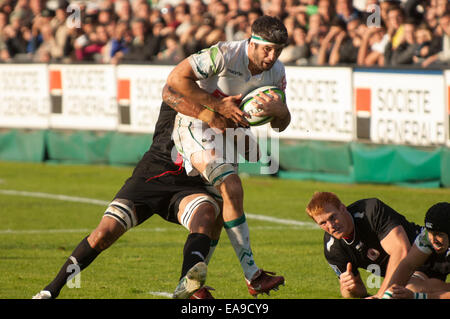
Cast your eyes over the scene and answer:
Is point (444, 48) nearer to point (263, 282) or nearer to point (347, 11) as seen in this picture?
point (347, 11)

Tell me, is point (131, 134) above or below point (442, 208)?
below

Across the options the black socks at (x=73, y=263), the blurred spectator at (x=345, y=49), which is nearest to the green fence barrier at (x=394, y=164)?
the blurred spectator at (x=345, y=49)

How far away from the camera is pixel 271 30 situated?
7.54m

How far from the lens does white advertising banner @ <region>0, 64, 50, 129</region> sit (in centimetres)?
2002

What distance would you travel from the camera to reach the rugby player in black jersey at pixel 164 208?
766cm

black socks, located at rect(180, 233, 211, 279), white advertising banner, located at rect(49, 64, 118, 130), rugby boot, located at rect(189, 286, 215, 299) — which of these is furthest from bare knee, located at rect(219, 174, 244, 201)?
white advertising banner, located at rect(49, 64, 118, 130)

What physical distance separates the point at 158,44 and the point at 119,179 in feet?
11.0

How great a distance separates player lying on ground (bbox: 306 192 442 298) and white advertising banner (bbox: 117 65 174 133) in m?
9.97

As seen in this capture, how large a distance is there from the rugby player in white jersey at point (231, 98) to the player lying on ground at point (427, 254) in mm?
926

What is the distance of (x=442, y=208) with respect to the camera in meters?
7.36

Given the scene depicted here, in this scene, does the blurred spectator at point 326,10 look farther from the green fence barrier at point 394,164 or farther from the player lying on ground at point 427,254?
the player lying on ground at point 427,254

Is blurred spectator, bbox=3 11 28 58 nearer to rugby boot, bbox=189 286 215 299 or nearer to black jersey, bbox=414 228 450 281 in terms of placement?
rugby boot, bbox=189 286 215 299
